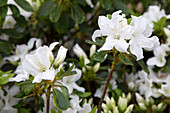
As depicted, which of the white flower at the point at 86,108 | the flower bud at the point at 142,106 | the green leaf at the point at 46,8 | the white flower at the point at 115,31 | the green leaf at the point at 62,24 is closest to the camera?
the white flower at the point at 115,31

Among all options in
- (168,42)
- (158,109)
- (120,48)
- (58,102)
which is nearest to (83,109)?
(58,102)

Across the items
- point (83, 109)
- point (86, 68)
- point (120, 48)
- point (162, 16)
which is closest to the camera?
point (120, 48)

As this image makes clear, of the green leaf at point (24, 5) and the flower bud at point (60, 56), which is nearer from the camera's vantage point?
the flower bud at point (60, 56)

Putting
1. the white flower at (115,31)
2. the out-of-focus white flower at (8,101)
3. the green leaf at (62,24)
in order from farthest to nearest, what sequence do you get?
the green leaf at (62,24), the out-of-focus white flower at (8,101), the white flower at (115,31)

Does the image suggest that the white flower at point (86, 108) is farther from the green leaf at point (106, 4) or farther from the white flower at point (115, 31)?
the green leaf at point (106, 4)

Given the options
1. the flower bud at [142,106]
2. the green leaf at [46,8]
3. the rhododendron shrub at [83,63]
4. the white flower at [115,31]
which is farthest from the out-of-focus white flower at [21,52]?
the flower bud at [142,106]

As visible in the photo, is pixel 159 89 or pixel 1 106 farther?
pixel 159 89

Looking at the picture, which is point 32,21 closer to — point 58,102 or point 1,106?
point 1,106
